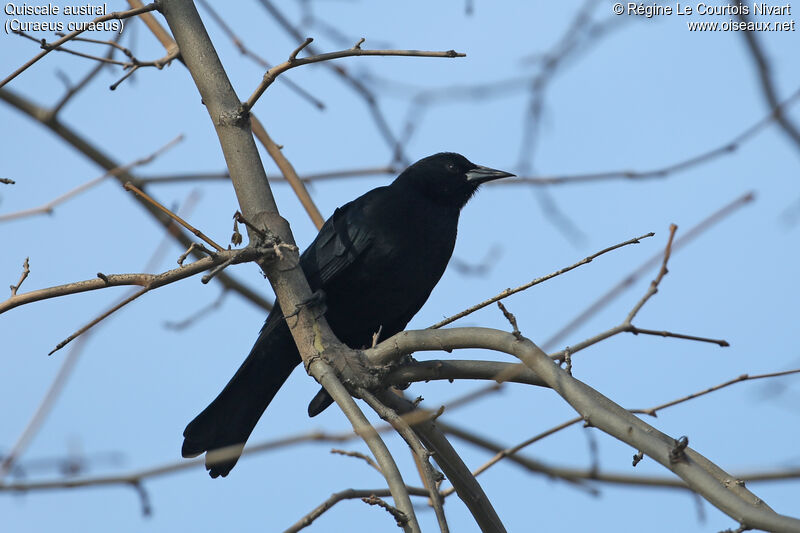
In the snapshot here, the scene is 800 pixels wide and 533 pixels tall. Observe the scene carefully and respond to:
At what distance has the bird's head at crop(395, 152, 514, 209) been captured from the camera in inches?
193

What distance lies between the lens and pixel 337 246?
419 centimetres

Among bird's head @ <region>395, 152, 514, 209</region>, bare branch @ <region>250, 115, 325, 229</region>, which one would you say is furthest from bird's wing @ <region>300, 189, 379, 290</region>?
bird's head @ <region>395, 152, 514, 209</region>

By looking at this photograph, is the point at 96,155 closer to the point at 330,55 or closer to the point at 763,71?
the point at 330,55

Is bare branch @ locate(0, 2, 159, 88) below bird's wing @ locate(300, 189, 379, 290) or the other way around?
below

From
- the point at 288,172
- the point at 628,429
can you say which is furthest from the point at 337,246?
the point at 628,429

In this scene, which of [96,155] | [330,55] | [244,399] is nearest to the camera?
[330,55]

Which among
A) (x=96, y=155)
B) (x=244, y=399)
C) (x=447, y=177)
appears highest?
(x=447, y=177)

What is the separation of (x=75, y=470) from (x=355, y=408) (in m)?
0.75

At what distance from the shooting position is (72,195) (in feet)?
12.7

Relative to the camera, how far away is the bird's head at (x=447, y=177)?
491 centimetres

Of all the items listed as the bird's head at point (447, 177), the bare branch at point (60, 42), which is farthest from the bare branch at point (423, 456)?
the bird's head at point (447, 177)

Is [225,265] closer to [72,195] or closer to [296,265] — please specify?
[296,265]

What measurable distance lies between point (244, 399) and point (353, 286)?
743 millimetres

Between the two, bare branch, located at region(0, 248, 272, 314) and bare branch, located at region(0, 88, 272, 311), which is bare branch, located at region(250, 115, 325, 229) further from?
bare branch, located at region(0, 248, 272, 314)
